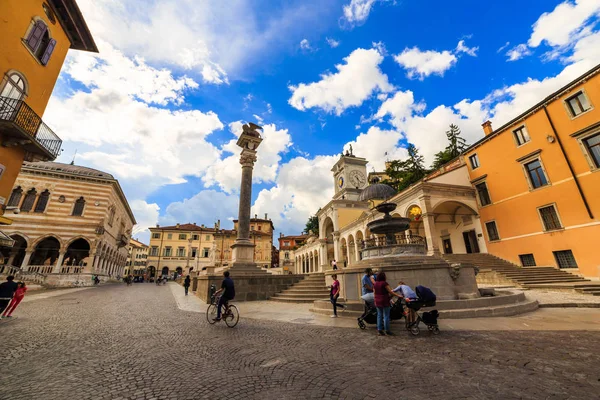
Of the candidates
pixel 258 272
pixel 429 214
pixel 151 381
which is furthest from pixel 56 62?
pixel 429 214

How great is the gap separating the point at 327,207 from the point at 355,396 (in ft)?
101

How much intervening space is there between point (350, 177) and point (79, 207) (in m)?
34.2

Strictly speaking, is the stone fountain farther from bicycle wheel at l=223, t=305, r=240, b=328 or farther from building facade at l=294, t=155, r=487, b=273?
bicycle wheel at l=223, t=305, r=240, b=328

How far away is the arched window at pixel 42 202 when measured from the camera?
25.9 metres

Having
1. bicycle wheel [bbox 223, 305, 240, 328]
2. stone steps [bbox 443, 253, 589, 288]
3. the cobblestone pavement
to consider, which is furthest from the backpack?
stone steps [bbox 443, 253, 589, 288]

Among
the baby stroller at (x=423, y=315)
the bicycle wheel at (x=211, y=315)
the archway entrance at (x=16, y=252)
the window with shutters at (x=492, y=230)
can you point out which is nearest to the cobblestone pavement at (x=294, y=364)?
the baby stroller at (x=423, y=315)

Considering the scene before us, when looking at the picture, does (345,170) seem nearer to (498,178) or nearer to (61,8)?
(498,178)

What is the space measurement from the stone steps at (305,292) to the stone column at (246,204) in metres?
2.15

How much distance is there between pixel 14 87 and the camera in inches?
410

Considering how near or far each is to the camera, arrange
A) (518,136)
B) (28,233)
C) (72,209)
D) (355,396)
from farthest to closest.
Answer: (72,209)
(28,233)
(518,136)
(355,396)

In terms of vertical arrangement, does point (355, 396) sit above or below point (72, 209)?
below

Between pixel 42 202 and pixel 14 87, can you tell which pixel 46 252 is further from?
pixel 14 87

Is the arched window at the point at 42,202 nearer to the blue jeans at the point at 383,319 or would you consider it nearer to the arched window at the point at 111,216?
the arched window at the point at 111,216

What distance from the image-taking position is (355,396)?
291 centimetres
